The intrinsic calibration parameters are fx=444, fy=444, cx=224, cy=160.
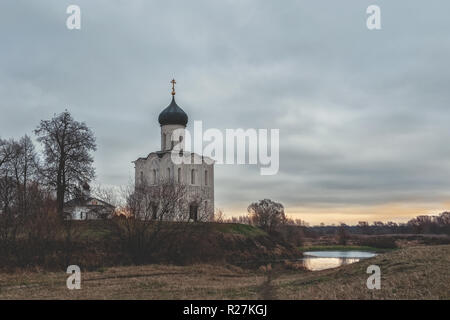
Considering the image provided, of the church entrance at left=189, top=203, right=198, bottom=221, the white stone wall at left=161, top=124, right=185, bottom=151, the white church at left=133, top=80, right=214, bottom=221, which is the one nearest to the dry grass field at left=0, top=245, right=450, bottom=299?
the church entrance at left=189, top=203, right=198, bottom=221

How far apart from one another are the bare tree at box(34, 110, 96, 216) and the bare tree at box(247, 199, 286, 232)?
3717cm

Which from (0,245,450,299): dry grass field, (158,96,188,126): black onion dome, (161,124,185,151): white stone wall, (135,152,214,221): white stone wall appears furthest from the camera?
(161,124,185,151): white stone wall

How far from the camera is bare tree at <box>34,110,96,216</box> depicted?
32.5 m

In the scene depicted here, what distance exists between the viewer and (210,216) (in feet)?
131

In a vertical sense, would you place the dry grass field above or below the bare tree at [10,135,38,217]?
below

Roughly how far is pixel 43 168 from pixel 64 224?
6.04 m

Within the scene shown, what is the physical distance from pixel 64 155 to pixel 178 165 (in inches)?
513

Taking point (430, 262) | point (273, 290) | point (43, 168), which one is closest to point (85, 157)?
point (43, 168)

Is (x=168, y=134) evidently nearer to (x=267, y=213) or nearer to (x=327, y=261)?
(x=327, y=261)

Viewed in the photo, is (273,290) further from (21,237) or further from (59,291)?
(21,237)

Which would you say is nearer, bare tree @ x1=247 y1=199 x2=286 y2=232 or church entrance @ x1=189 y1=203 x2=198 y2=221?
church entrance @ x1=189 y1=203 x2=198 y2=221

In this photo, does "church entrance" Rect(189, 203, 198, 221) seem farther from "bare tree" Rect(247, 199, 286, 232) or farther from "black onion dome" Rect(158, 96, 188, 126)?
"bare tree" Rect(247, 199, 286, 232)

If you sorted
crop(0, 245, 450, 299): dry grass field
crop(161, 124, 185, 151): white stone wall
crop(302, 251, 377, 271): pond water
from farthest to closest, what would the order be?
crop(161, 124, 185, 151): white stone wall
crop(302, 251, 377, 271): pond water
crop(0, 245, 450, 299): dry grass field

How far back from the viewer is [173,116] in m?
44.7
